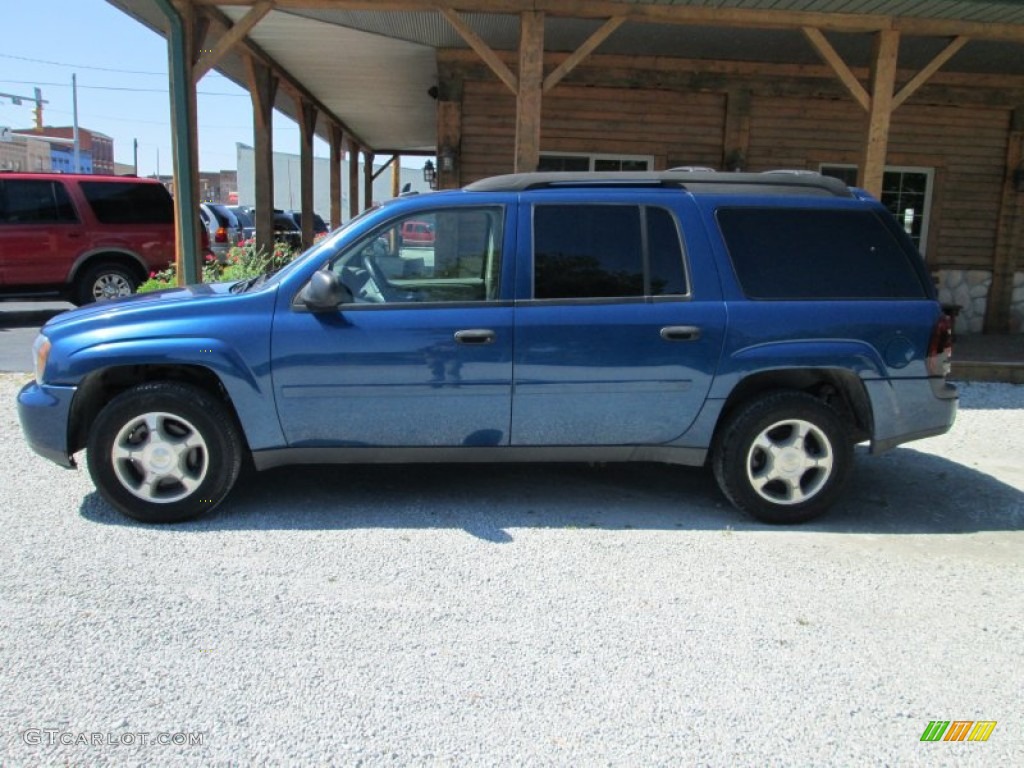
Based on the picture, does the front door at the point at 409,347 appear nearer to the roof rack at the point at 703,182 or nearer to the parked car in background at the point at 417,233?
the parked car in background at the point at 417,233

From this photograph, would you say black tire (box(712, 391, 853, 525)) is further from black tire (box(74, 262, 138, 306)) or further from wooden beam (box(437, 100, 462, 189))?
black tire (box(74, 262, 138, 306))

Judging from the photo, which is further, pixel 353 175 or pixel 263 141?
pixel 353 175

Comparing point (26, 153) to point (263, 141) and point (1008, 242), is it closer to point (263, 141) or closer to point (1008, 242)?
point (263, 141)

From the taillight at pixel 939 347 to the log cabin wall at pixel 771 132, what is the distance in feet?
23.9

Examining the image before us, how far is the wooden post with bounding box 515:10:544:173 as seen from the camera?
732 cm

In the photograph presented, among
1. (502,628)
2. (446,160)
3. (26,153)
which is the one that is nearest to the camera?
(502,628)

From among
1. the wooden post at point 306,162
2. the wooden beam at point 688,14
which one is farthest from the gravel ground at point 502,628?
the wooden post at point 306,162

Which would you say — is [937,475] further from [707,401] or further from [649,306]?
[649,306]

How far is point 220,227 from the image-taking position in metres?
16.9

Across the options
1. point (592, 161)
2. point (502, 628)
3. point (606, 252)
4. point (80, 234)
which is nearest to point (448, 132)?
point (592, 161)

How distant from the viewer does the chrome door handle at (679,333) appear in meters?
4.05

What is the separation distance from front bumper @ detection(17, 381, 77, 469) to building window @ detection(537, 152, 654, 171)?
819 cm

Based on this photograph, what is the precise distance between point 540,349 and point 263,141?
9047 mm

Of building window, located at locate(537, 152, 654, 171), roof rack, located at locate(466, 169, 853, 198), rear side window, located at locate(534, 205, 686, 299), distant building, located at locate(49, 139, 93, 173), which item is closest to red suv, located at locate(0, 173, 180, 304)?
building window, located at locate(537, 152, 654, 171)
